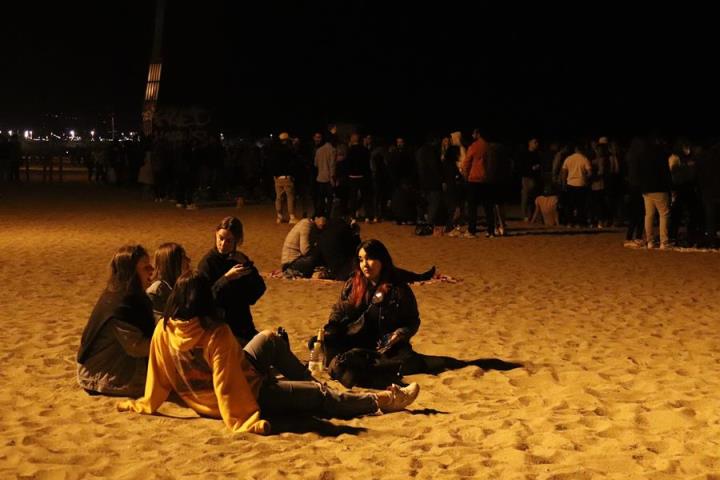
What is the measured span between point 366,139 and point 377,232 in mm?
4022

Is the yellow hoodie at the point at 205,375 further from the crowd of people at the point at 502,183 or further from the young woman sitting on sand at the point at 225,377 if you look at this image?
the crowd of people at the point at 502,183

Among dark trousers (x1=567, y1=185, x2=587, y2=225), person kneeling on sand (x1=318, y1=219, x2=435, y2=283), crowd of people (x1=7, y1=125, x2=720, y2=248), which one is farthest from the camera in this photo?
dark trousers (x1=567, y1=185, x2=587, y2=225)

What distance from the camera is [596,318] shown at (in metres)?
10.8

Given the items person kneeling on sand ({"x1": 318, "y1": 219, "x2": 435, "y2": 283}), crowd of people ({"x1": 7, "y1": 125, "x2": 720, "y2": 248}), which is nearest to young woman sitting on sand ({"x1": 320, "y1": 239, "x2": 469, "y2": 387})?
person kneeling on sand ({"x1": 318, "y1": 219, "x2": 435, "y2": 283})

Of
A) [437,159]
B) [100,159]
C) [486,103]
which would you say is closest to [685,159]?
[437,159]

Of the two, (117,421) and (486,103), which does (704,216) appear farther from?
(486,103)

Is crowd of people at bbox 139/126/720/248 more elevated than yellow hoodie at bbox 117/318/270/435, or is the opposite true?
crowd of people at bbox 139/126/720/248

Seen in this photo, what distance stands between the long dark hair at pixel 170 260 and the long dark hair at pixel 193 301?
1.30 m

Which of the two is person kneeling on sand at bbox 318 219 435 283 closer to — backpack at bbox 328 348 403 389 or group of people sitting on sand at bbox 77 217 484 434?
group of people sitting on sand at bbox 77 217 484 434

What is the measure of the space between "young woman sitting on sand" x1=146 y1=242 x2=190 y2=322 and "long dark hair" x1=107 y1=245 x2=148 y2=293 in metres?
0.51

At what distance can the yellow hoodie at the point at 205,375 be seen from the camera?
6.49m

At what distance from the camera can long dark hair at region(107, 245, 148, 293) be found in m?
7.17

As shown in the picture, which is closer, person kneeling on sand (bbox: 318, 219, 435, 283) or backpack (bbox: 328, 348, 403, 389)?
backpack (bbox: 328, 348, 403, 389)

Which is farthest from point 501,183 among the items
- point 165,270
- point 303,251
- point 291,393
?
point 291,393
